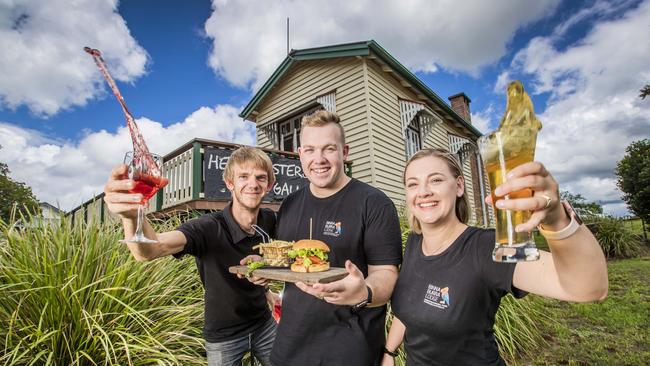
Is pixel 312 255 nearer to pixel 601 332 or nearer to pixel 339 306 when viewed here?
pixel 339 306

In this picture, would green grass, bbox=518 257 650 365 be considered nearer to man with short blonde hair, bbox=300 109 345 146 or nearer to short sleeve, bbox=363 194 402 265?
short sleeve, bbox=363 194 402 265

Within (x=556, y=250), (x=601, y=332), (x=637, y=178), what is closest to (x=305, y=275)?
(x=556, y=250)

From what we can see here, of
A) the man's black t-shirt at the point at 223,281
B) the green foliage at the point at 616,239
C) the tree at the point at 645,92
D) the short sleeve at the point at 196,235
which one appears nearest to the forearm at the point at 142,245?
the short sleeve at the point at 196,235

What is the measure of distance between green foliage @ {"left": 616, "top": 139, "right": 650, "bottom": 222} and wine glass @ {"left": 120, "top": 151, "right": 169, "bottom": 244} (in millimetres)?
17851

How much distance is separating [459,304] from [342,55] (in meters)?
9.35

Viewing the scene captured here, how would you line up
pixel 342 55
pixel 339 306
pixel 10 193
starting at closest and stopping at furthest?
1. pixel 339 306
2. pixel 342 55
3. pixel 10 193

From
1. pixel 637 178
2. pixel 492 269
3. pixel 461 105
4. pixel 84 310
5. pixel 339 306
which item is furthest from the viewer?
pixel 461 105

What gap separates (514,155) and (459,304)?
0.80 m

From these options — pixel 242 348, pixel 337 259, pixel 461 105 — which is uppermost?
pixel 461 105

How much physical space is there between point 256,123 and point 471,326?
1260 cm

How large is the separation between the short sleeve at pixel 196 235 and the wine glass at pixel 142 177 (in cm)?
62

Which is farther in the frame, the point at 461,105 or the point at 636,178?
the point at 461,105

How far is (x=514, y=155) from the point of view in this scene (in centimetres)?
90

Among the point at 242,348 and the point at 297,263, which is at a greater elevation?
the point at 297,263
